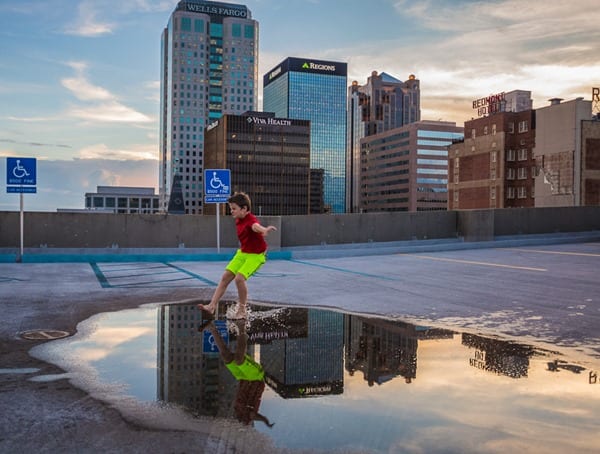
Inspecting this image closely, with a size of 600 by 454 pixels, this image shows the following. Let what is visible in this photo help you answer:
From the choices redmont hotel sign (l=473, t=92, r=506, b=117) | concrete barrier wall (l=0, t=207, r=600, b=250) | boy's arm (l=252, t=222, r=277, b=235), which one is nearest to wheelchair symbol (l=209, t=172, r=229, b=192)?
concrete barrier wall (l=0, t=207, r=600, b=250)

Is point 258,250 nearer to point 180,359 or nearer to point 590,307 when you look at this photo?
point 180,359

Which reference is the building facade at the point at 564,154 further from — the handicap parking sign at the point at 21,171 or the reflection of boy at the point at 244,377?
the reflection of boy at the point at 244,377

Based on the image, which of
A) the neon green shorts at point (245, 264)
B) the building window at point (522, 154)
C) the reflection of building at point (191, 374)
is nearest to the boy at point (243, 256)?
the neon green shorts at point (245, 264)

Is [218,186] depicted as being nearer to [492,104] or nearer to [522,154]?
[522,154]

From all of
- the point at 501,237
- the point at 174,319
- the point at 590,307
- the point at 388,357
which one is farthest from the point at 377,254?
the point at 388,357

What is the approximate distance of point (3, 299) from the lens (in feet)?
30.0

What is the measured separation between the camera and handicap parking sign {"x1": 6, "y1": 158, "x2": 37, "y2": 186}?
55.3 ft

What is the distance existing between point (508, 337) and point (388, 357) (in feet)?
5.80

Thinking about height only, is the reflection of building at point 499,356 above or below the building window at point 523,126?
below

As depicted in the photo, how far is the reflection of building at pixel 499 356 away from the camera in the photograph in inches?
200

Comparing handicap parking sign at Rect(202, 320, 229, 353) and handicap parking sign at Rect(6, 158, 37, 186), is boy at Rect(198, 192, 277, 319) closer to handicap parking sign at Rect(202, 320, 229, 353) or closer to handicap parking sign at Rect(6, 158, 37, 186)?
handicap parking sign at Rect(202, 320, 229, 353)

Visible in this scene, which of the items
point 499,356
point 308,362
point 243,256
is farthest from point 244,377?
point 243,256

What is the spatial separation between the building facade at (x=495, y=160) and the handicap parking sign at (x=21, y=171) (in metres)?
101

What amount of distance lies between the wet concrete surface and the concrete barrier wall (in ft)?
11.0
